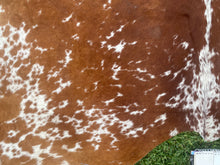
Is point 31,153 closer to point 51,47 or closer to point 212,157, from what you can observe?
point 51,47

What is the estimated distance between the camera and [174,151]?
1.17 meters

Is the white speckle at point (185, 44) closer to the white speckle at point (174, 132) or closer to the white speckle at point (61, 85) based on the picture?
the white speckle at point (174, 132)

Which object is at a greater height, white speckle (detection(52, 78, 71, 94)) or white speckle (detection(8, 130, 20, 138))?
white speckle (detection(52, 78, 71, 94))

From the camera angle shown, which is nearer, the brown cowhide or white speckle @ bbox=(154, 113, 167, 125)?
the brown cowhide

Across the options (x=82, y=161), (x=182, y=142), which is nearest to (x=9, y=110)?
(x=82, y=161)

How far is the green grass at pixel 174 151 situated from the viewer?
45.7 inches

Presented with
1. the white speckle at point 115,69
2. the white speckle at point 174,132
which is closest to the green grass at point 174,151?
the white speckle at point 174,132

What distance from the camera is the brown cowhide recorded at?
104 cm

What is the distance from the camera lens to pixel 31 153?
1085 millimetres

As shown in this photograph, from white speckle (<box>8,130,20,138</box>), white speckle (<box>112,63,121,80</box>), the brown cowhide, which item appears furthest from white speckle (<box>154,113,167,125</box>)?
white speckle (<box>8,130,20,138</box>)

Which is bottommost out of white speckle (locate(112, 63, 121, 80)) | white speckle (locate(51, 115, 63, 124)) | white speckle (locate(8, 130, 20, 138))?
white speckle (locate(8, 130, 20, 138))

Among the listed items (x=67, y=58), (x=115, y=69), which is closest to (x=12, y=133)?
(x=67, y=58)

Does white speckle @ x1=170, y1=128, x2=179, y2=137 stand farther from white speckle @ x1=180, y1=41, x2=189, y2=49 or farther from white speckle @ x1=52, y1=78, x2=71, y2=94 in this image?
white speckle @ x1=52, y1=78, x2=71, y2=94

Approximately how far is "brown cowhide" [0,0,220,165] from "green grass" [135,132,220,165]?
0.10ft
